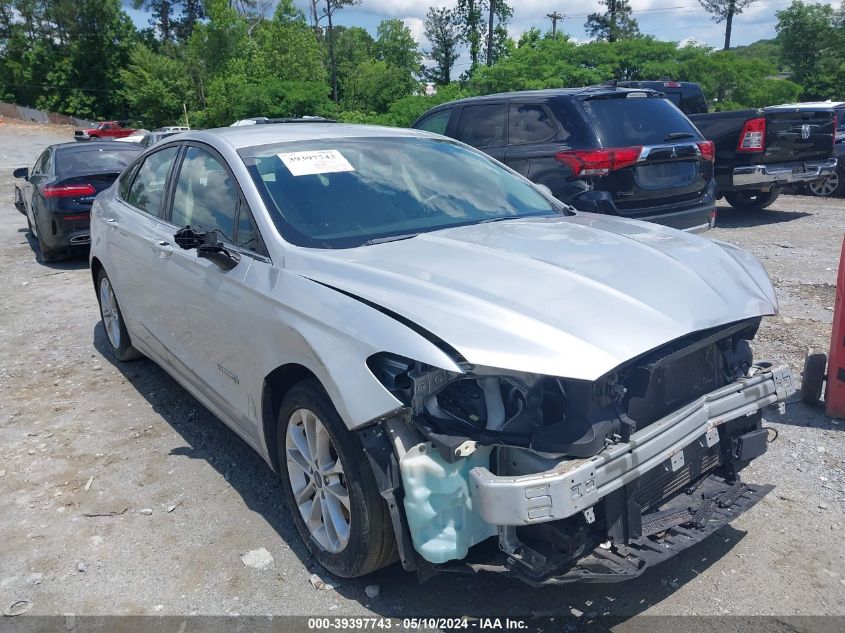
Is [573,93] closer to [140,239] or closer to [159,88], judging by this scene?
[140,239]

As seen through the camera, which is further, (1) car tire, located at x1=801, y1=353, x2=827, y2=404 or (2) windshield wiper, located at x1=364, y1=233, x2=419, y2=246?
(1) car tire, located at x1=801, y1=353, x2=827, y2=404

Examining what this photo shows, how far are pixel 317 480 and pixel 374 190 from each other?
4.87ft

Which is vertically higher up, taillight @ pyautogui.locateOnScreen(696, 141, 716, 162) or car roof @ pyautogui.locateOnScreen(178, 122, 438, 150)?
car roof @ pyautogui.locateOnScreen(178, 122, 438, 150)

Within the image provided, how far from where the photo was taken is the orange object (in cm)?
421

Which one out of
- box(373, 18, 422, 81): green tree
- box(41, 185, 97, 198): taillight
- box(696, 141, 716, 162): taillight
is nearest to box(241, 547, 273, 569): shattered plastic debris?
box(696, 141, 716, 162): taillight

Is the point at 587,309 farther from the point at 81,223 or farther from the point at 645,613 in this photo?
the point at 81,223

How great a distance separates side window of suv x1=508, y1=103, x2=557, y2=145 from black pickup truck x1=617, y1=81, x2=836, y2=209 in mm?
3108

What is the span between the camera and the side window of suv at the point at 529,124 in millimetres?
7466

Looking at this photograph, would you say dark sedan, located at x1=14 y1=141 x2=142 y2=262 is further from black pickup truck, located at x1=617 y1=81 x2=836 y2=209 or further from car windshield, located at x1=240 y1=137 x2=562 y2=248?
black pickup truck, located at x1=617 y1=81 x2=836 y2=209

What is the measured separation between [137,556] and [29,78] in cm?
7278

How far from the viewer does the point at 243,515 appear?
143 inches

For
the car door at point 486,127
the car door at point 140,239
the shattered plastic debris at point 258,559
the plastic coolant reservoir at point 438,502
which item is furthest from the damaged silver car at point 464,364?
the car door at point 486,127

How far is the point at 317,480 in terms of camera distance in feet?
10.1

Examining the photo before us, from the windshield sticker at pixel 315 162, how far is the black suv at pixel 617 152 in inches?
132
